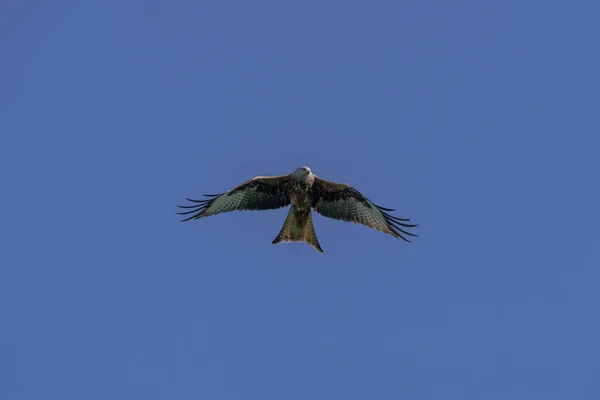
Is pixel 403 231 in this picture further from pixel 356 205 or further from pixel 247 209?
pixel 247 209

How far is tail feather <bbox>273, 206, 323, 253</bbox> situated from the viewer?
15.0 metres

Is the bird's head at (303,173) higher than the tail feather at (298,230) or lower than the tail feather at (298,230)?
higher

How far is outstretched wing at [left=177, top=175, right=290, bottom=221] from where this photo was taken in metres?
15.6

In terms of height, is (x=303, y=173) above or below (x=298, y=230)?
above

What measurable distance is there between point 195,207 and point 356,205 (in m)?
3.44

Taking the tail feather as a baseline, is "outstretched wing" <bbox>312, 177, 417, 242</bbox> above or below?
above

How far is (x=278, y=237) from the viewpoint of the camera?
49.1ft

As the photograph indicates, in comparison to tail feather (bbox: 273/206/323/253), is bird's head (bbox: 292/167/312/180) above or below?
above

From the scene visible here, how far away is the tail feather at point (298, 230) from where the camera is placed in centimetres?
A: 1502

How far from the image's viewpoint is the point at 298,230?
1516 cm

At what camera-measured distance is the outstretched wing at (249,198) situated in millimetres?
15586

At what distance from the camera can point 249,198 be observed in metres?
15.8

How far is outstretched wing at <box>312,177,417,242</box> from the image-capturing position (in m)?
15.6

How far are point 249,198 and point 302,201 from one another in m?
1.23
